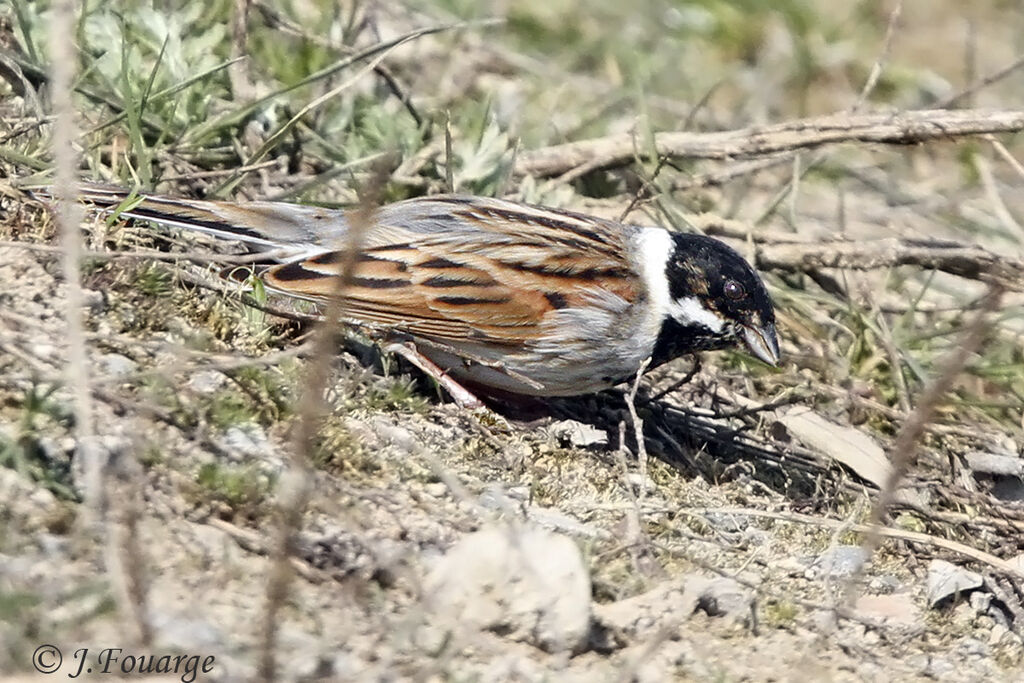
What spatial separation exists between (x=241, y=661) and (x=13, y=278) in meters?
1.70

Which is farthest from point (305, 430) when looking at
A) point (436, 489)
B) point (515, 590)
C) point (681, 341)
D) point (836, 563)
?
point (681, 341)

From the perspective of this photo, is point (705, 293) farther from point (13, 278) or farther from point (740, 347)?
point (13, 278)

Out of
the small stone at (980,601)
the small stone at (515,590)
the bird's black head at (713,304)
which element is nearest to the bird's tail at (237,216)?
the bird's black head at (713,304)

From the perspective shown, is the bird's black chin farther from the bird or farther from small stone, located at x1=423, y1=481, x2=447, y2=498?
small stone, located at x1=423, y1=481, x2=447, y2=498

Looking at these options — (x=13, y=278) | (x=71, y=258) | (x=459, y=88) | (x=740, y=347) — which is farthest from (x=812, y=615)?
(x=459, y=88)

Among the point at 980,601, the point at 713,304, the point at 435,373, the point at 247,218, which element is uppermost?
the point at 247,218

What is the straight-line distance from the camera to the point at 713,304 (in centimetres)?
504

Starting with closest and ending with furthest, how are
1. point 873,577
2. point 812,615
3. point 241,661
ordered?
1. point 241,661
2. point 812,615
3. point 873,577

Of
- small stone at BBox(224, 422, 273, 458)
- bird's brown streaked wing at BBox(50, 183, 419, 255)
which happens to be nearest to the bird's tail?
bird's brown streaked wing at BBox(50, 183, 419, 255)

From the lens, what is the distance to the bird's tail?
4.68 meters

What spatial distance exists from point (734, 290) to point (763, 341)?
20 cm

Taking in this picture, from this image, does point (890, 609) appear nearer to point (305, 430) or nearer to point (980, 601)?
point (980, 601)

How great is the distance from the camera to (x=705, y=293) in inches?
197

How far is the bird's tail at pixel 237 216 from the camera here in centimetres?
468
